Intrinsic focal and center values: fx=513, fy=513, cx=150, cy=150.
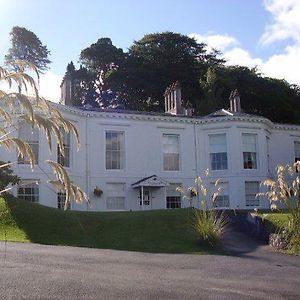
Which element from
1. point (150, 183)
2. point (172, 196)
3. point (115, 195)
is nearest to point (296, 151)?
point (172, 196)

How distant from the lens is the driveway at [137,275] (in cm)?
880

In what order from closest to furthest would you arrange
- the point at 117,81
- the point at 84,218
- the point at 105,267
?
the point at 105,267, the point at 84,218, the point at 117,81

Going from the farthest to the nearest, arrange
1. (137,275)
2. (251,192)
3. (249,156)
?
(249,156) < (251,192) < (137,275)

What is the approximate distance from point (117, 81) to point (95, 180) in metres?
30.0

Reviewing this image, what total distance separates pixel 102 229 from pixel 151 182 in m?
13.1

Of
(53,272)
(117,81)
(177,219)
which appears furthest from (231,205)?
(117,81)

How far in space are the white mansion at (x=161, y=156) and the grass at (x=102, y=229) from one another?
384 inches

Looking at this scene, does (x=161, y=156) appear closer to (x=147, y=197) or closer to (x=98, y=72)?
(x=147, y=197)

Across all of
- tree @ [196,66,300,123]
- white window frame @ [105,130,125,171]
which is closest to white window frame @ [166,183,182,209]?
white window frame @ [105,130,125,171]

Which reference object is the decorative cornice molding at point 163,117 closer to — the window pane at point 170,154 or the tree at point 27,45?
the window pane at point 170,154

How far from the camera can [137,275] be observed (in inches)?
420

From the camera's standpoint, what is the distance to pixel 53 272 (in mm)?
10391

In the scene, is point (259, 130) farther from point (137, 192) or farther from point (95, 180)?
point (95, 180)

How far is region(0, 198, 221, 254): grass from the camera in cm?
1683
